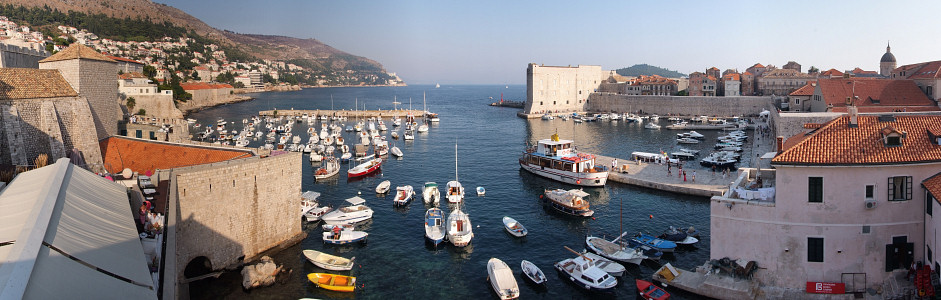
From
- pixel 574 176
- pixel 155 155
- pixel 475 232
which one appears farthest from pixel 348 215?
pixel 574 176

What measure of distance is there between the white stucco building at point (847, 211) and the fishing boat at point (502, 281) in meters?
6.25

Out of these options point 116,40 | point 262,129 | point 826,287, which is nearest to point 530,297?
point 826,287

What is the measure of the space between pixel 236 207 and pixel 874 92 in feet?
130

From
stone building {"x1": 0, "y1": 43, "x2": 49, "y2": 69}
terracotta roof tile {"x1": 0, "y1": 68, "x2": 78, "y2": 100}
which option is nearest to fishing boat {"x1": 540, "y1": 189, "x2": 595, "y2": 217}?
terracotta roof tile {"x1": 0, "y1": 68, "x2": 78, "y2": 100}

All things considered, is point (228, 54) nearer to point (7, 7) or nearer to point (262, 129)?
point (7, 7)

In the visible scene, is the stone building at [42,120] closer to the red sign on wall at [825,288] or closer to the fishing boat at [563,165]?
the fishing boat at [563,165]

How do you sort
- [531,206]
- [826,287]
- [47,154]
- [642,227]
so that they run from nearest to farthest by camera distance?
[826,287], [47,154], [642,227], [531,206]

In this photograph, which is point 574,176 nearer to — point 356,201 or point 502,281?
point 356,201

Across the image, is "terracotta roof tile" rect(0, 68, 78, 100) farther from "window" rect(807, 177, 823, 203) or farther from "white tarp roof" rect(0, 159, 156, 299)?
"window" rect(807, 177, 823, 203)

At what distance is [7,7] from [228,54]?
74.8 metres

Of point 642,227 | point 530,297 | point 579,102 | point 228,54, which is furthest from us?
point 228,54

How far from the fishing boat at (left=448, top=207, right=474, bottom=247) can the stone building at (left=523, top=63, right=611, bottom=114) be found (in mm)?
61089

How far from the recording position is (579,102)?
88.2 m

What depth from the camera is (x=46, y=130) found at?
59.7 ft
